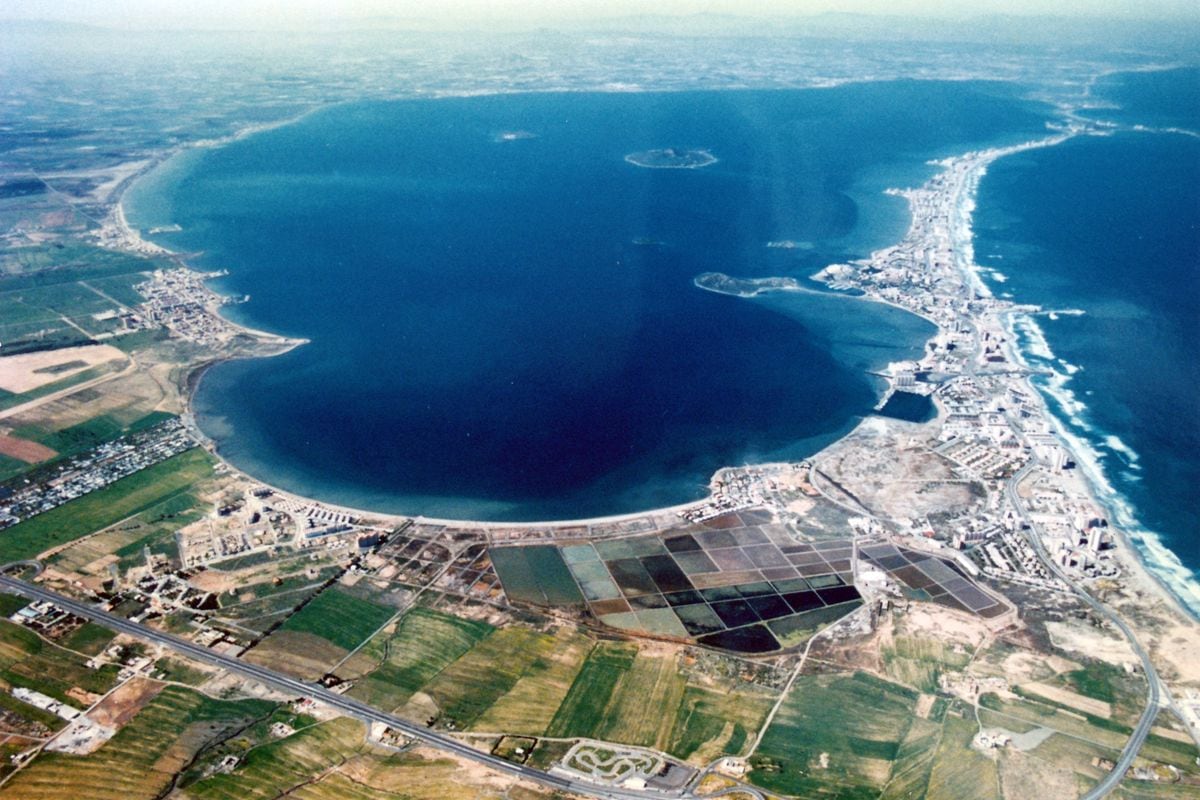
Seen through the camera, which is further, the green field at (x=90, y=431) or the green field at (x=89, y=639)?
the green field at (x=90, y=431)

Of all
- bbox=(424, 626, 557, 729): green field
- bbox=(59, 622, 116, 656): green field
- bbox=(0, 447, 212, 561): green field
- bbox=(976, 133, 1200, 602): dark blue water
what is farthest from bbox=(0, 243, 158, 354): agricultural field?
bbox=(976, 133, 1200, 602): dark blue water

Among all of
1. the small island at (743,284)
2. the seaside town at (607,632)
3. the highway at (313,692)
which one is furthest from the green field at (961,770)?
the small island at (743,284)

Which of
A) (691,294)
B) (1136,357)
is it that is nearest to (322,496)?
(691,294)

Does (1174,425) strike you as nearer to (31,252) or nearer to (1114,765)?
(1114,765)

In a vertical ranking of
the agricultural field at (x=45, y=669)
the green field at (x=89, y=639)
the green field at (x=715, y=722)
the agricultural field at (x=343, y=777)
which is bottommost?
the agricultural field at (x=343, y=777)

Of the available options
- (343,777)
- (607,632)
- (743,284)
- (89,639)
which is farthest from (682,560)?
(743,284)

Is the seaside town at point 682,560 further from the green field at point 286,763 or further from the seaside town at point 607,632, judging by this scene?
the green field at point 286,763
